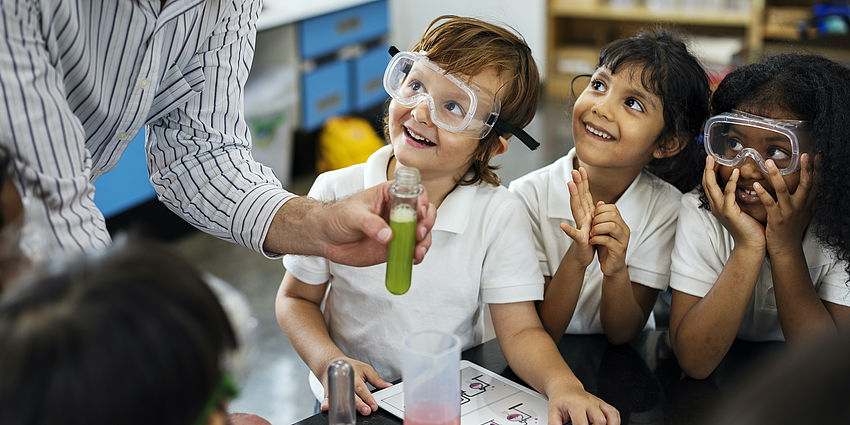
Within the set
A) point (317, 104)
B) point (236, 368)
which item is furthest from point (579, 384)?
point (317, 104)

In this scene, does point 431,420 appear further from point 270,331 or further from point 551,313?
point 270,331

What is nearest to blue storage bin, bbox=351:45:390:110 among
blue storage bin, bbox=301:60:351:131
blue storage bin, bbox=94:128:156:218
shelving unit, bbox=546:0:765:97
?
blue storage bin, bbox=301:60:351:131

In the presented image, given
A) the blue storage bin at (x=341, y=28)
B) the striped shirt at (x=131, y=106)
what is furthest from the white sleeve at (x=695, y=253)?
the blue storage bin at (x=341, y=28)

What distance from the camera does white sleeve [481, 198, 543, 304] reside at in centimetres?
148

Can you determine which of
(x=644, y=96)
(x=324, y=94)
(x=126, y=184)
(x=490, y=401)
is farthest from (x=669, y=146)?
(x=324, y=94)

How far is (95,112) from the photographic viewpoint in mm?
1313

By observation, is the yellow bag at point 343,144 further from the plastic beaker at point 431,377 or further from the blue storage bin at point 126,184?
the plastic beaker at point 431,377

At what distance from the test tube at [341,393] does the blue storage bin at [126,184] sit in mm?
2354

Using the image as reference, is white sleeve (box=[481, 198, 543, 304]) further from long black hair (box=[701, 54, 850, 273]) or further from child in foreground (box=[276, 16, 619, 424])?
long black hair (box=[701, 54, 850, 273])

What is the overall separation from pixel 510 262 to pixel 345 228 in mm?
357

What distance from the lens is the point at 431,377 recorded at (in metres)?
1.03

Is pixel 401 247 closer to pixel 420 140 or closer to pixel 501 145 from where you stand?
pixel 420 140

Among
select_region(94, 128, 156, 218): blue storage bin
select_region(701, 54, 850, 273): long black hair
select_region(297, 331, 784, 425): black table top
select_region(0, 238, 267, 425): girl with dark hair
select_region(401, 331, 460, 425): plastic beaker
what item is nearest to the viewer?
select_region(0, 238, 267, 425): girl with dark hair

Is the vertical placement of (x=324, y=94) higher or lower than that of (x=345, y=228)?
lower
